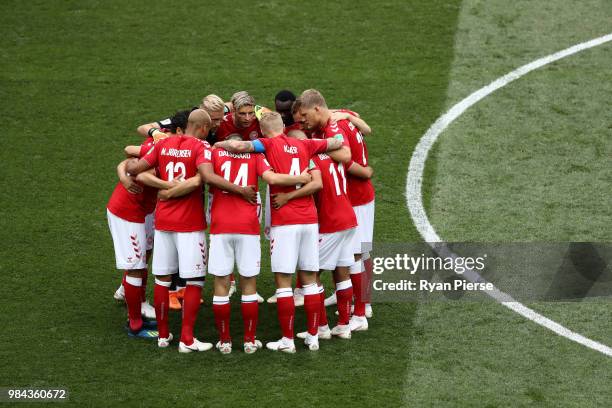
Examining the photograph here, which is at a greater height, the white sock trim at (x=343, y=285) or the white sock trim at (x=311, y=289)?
the white sock trim at (x=311, y=289)

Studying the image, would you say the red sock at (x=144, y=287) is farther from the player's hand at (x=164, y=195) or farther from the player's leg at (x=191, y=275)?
the player's hand at (x=164, y=195)

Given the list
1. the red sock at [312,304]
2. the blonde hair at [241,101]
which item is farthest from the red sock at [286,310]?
the blonde hair at [241,101]

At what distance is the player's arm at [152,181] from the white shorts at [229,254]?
0.56 metres

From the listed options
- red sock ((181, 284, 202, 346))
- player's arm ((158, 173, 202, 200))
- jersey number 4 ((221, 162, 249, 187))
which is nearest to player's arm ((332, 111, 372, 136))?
jersey number 4 ((221, 162, 249, 187))

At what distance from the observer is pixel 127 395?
881 centimetres

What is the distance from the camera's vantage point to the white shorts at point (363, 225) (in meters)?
10.2

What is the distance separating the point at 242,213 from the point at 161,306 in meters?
1.10

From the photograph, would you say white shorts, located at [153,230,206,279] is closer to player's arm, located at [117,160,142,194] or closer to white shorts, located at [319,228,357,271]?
player's arm, located at [117,160,142,194]

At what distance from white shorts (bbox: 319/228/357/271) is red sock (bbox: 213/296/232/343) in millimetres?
940

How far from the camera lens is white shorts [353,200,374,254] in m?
10.2

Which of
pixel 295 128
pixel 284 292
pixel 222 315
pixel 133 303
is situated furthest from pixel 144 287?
pixel 295 128

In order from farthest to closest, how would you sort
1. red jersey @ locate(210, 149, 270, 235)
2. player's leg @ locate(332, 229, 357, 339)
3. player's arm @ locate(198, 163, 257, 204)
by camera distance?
player's leg @ locate(332, 229, 357, 339) → red jersey @ locate(210, 149, 270, 235) → player's arm @ locate(198, 163, 257, 204)

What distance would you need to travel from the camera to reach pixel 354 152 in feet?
33.2

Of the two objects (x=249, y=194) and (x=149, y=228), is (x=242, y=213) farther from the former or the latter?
(x=149, y=228)
